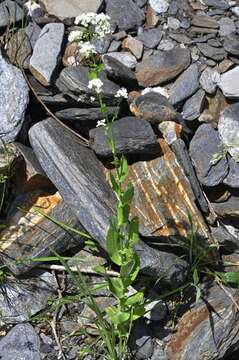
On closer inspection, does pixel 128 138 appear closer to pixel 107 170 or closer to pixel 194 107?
pixel 107 170


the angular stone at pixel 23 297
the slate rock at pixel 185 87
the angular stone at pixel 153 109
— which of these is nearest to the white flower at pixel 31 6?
the angular stone at pixel 153 109

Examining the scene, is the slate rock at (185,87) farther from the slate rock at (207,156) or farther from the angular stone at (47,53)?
the angular stone at (47,53)

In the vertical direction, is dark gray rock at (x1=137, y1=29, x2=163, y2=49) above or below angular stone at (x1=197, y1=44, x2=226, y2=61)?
above

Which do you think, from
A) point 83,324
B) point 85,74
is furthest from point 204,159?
point 83,324

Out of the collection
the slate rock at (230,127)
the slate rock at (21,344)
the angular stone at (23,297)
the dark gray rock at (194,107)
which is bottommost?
the slate rock at (21,344)

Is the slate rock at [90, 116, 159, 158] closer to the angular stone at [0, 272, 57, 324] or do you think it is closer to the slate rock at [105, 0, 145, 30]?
the slate rock at [105, 0, 145, 30]

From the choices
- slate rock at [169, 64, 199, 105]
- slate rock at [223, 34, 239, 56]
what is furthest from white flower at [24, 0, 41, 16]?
slate rock at [223, 34, 239, 56]

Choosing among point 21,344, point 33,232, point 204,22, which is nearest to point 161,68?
point 204,22
